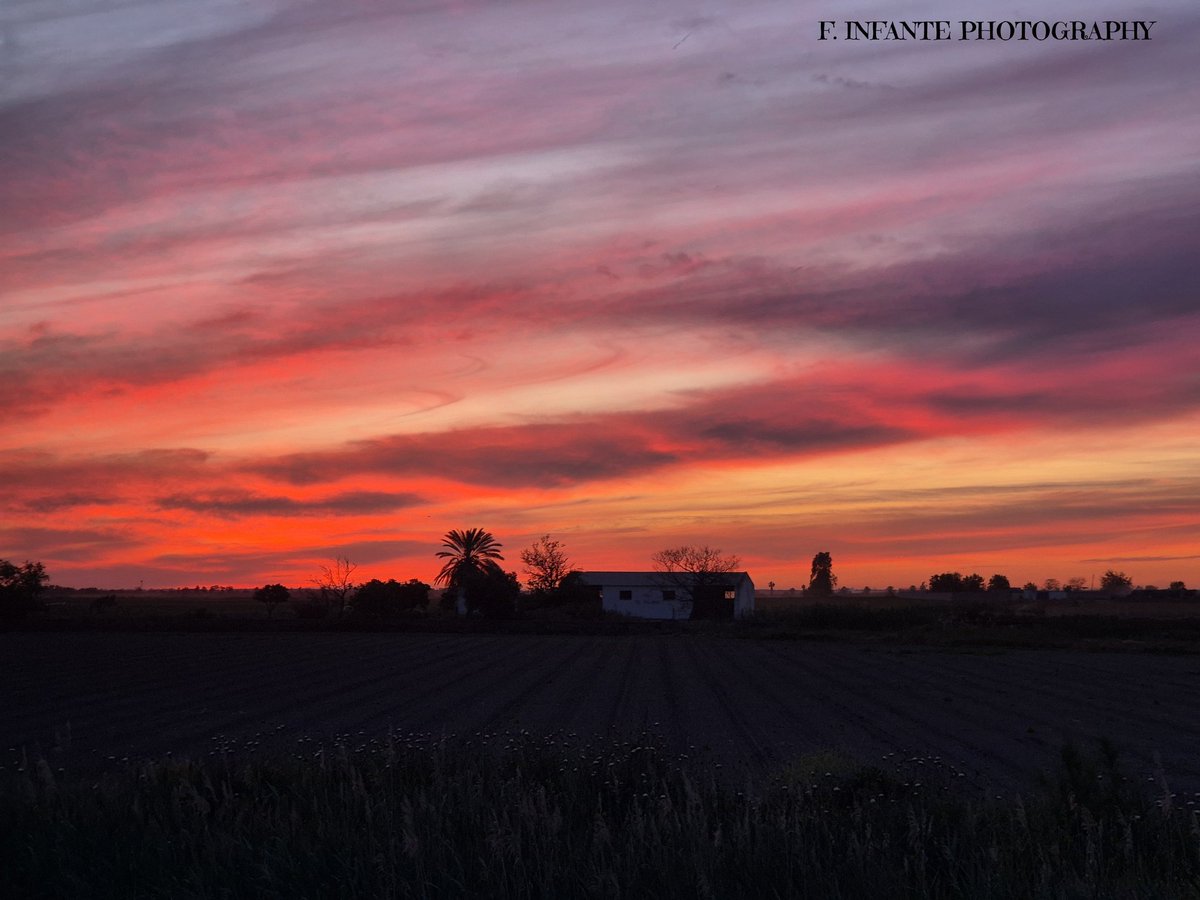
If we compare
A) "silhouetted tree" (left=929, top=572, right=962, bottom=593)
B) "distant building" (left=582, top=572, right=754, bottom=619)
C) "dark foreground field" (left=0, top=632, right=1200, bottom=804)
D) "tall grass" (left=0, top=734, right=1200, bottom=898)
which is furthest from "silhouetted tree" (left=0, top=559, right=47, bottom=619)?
"silhouetted tree" (left=929, top=572, right=962, bottom=593)

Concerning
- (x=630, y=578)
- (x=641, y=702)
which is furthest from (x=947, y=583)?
(x=641, y=702)

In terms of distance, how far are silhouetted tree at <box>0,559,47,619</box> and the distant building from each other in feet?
144

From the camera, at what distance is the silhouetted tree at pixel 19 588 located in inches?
2778

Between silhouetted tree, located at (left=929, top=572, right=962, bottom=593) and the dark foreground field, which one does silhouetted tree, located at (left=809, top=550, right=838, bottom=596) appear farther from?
the dark foreground field

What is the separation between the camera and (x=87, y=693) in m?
30.0

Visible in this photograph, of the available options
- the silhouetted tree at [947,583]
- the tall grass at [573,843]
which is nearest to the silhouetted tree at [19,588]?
the tall grass at [573,843]

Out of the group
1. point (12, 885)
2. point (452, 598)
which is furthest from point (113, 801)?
point (452, 598)

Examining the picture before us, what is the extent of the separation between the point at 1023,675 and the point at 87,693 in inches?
1174

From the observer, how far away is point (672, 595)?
313ft

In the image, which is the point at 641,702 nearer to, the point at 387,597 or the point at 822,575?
the point at 387,597

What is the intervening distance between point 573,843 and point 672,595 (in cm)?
8816

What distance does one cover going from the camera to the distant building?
93625 mm

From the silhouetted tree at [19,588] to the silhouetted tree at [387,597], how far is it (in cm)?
2409

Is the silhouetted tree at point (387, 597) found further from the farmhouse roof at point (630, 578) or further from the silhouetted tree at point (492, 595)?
the farmhouse roof at point (630, 578)
